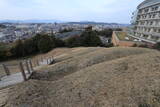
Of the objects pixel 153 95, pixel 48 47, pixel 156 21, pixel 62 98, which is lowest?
pixel 48 47

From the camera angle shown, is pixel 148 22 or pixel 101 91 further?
pixel 148 22

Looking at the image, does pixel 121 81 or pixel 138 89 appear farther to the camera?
pixel 121 81

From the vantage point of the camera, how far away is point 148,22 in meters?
27.8

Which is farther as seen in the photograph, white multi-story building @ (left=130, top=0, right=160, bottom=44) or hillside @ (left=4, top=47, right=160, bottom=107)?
white multi-story building @ (left=130, top=0, right=160, bottom=44)

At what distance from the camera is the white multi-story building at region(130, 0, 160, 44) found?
79.0 feet

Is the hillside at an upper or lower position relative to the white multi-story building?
lower

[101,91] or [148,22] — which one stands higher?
[148,22]

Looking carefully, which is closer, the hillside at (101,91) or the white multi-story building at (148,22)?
the hillside at (101,91)

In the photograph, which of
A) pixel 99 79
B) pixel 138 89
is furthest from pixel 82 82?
pixel 138 89

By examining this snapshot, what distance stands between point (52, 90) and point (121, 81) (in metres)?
2.76

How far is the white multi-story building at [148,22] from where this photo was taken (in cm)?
2409

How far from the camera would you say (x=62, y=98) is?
3.55 meters

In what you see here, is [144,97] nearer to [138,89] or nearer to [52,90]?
[138,89]

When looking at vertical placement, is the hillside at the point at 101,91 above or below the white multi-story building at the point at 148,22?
below
